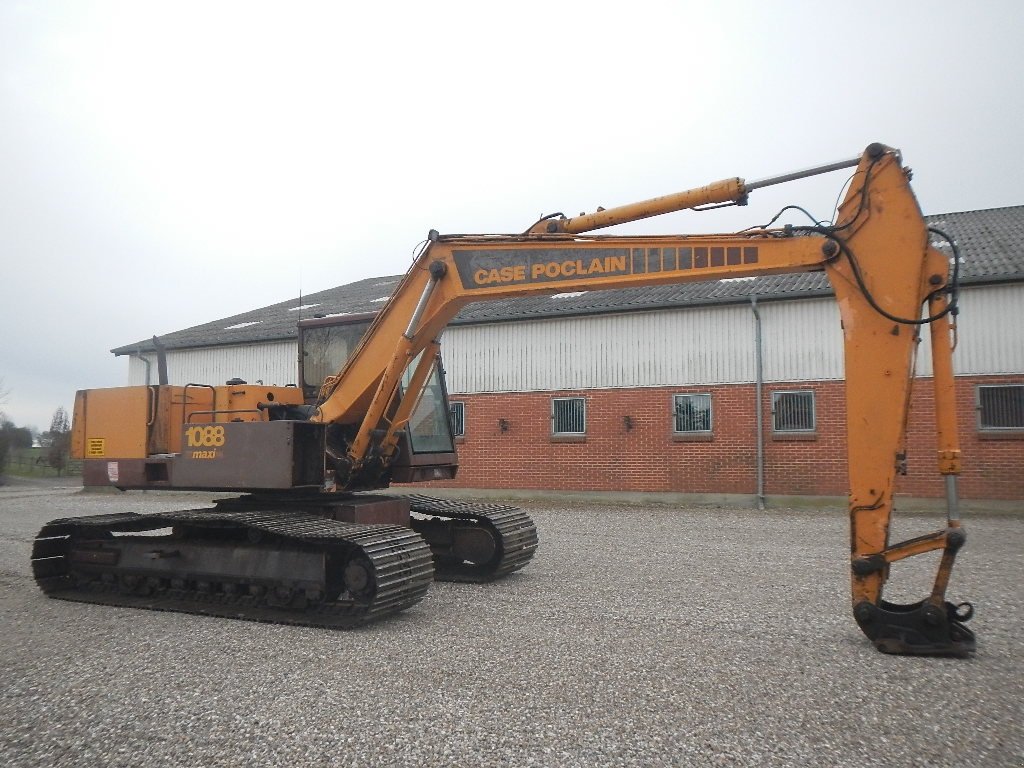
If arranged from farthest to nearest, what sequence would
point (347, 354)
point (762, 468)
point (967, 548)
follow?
point (762, 468)
point (967, 548)
point (347, 354)

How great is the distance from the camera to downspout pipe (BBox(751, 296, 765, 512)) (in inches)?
678

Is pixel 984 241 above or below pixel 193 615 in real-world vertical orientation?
above

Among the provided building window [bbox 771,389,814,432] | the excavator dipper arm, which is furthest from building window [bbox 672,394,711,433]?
the excavator dipper arm

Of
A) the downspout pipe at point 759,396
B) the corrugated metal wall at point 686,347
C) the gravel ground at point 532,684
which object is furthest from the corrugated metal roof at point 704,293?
the gravel ground at point 532,684

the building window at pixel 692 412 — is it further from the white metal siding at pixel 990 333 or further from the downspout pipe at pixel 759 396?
the white metal siding at pixel 990 333

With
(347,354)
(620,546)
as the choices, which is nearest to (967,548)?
(620,546)

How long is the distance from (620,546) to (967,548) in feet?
15.8

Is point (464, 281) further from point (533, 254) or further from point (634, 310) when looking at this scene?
point (634, 310)

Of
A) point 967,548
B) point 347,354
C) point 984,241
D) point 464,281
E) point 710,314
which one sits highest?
point 984,241

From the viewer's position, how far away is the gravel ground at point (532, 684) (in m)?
4.17

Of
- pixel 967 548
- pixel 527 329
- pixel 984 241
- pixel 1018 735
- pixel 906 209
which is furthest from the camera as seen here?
pixel 527 329

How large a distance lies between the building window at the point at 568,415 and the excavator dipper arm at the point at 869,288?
11880 millimetres

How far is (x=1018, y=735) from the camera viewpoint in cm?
428

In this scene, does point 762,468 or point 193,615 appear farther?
point 762,468
